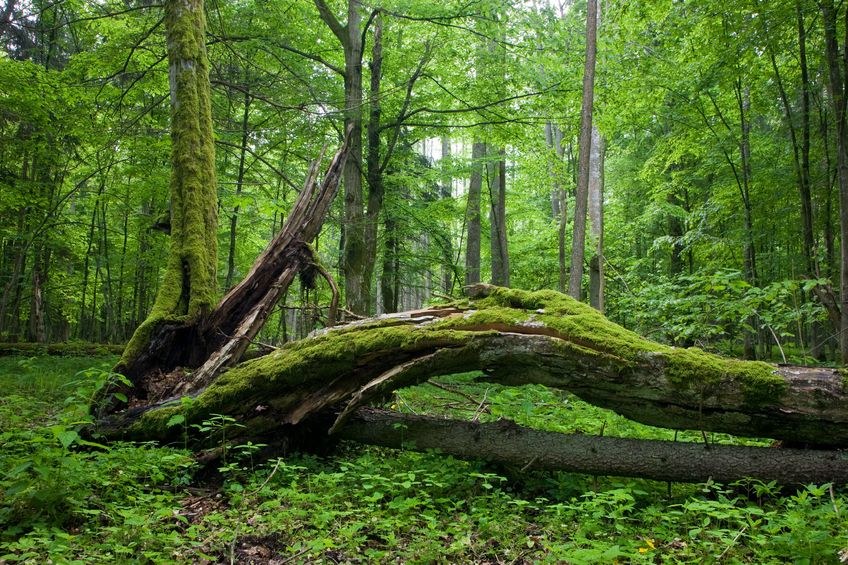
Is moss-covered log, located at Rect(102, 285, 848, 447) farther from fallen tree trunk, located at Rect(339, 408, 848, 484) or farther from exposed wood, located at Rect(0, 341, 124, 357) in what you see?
exposed wood, located at Rect(0, 341, 124, 357)

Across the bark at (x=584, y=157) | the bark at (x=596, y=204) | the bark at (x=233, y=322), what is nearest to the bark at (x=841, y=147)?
the bark at (x=584, y=157)

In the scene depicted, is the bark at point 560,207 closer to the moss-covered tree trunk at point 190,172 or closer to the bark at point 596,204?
the bark at point 596,204

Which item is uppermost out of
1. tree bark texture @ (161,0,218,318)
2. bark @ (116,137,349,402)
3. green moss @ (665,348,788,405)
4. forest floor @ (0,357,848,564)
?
tree bark texture @ (161,0,218,318)

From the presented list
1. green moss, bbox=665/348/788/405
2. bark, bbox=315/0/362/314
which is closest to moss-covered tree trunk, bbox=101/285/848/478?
green moss, bbox=665/348/788/405

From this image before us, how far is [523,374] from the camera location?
4293 mm

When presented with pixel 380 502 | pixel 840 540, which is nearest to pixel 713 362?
pixel 840 540

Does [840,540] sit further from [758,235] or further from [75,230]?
[75,230]

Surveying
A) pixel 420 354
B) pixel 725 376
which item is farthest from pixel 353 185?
pixel 725 376

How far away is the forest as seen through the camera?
315cm

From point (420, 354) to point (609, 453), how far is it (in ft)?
5.80

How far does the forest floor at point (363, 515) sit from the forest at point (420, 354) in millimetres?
26

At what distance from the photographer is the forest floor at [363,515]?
2.77 metres

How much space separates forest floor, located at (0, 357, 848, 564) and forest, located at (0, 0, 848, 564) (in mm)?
26

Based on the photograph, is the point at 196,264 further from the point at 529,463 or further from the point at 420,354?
the point at 529,463
